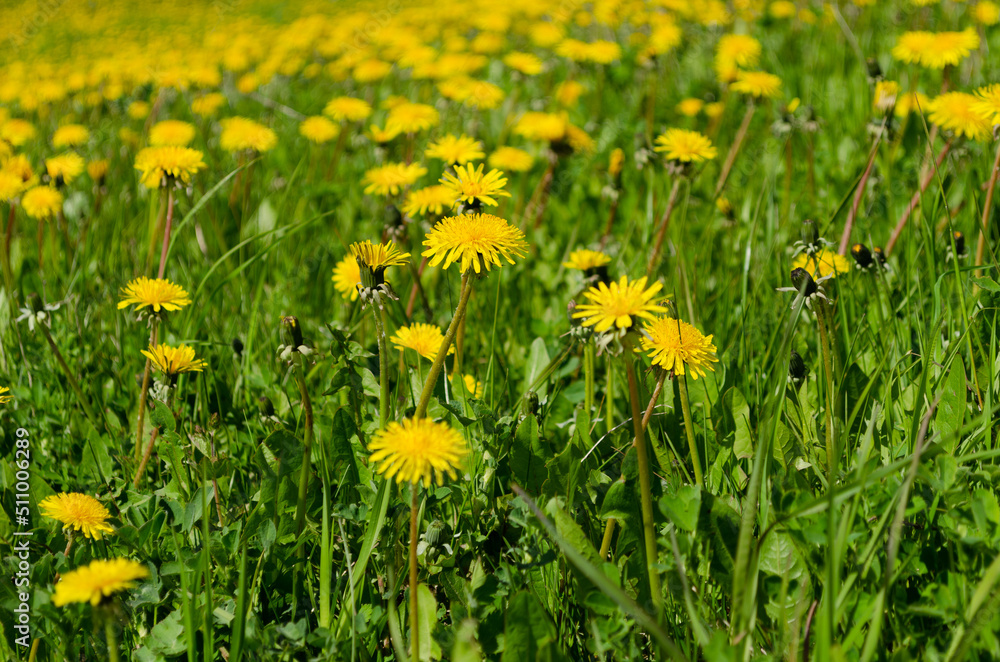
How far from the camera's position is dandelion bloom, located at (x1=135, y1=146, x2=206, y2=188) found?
200 cm

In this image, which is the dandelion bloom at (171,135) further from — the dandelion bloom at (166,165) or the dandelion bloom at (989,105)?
the dandelion bloom at (989,105)

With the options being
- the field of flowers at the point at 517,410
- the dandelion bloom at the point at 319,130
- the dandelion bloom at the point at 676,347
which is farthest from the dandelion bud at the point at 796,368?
the dandelion bloom at the point at 319,130

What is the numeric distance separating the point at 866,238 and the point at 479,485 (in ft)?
5.50

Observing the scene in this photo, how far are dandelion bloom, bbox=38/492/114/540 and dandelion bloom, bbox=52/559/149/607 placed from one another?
19 cm

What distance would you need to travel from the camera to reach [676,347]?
4.39ft

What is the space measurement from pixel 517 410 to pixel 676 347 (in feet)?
1.18

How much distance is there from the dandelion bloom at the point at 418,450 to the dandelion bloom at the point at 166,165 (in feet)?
4.10

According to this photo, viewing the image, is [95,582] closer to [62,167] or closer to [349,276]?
[349,276]

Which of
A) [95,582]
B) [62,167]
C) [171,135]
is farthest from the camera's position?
[171,135]

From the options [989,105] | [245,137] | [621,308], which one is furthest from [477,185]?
[245,137]

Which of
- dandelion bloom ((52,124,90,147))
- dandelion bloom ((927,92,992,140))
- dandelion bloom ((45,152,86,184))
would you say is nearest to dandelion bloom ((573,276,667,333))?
dandelion bloom ((927,92,992,140))

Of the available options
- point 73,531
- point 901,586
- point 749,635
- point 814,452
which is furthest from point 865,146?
point 73,531

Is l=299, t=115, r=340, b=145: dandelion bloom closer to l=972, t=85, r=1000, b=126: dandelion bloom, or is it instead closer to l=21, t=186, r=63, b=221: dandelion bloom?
l=21, t=186, r=63, b=221: dandelion bloom

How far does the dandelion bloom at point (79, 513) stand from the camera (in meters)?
1.25
